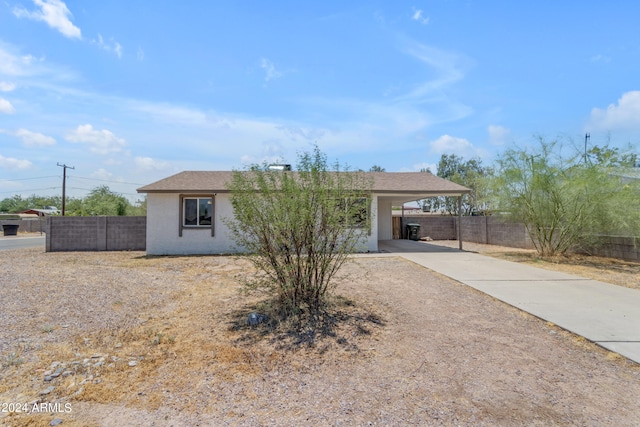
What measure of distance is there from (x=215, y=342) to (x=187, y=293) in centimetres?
287

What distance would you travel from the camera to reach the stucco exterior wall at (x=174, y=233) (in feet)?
43.8

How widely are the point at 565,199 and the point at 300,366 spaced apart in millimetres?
11565

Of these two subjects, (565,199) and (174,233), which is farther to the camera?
(174,233)

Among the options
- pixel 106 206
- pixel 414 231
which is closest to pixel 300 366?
pixel 414 231

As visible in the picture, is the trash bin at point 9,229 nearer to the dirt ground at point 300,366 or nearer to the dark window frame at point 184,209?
the dark window frame at point 184,209

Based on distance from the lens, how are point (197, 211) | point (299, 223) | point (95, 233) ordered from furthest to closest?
point (95, 233) < point (197, 211) < point (299, 223)

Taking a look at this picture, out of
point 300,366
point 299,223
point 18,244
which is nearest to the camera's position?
point 300,366

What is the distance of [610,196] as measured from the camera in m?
10.4

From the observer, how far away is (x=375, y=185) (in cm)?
1440

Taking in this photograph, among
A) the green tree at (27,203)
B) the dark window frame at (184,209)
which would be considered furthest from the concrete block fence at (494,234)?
the green tree at (27,203)

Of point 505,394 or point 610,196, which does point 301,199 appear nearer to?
point 505,394

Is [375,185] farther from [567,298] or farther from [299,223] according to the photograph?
[299,223]

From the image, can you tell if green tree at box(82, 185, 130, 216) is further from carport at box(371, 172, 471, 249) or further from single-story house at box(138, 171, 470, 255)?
carport at box(371, 172, 471, 249)

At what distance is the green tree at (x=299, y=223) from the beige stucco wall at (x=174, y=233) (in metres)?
8.71
